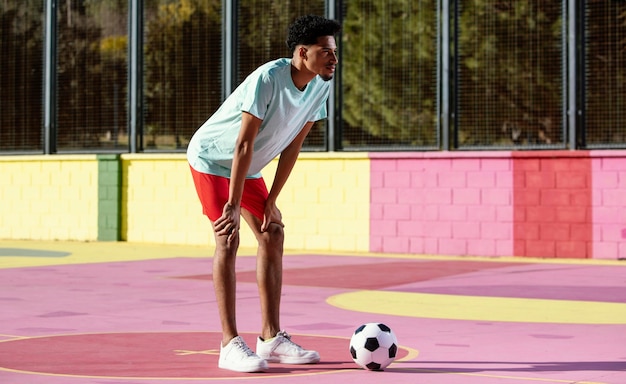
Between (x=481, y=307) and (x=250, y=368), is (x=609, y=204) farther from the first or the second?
(x=250, y=368)

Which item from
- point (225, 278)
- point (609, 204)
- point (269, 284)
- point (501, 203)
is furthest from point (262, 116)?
point (501, 203)

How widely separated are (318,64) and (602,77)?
11753 millimetres

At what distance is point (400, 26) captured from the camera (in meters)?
19.0

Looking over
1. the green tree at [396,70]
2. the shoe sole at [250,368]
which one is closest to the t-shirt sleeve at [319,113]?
the shoe sole at [250,368]

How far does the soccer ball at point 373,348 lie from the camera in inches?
252

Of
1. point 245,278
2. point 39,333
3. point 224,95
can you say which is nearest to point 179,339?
point 39,333

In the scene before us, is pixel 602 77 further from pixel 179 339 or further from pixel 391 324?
pixel 179 339

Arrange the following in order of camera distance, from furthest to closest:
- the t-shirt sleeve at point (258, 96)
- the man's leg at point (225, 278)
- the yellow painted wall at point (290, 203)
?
the yellow painted wall at point (290, 203), the man's leg at point (225, 278), the t-shirt sleeve at point (258, 96)

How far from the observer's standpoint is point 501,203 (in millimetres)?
17891

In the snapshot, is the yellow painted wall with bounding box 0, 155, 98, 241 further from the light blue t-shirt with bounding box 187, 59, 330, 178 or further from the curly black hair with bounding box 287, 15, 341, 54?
the curly black hair with bounding box 287, 15, 341, 54

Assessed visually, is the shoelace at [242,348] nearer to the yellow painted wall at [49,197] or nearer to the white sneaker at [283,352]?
the white sneaker at [283,352]

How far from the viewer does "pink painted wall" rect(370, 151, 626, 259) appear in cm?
1719

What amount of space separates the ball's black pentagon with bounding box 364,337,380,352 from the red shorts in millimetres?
1037

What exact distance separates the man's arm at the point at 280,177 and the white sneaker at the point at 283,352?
25.6 inches
